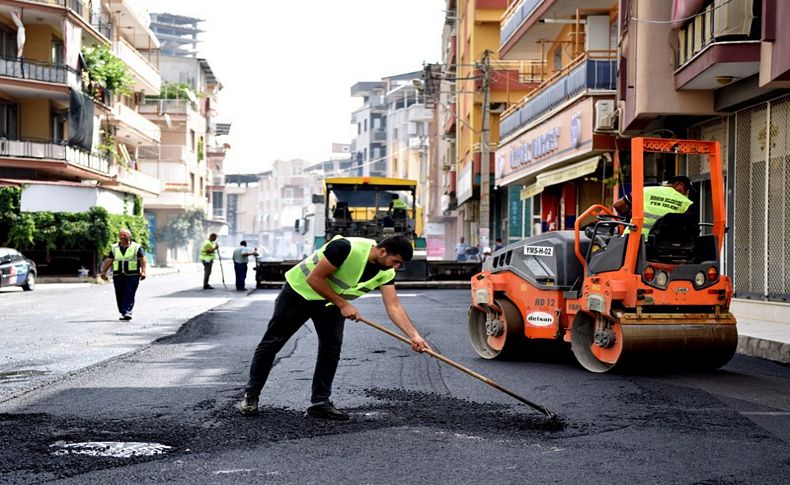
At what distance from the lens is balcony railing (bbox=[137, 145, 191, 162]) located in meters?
67.9

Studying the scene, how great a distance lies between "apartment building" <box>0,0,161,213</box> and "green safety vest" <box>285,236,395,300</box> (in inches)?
1244

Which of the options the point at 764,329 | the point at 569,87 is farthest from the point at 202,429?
the point at 569,87

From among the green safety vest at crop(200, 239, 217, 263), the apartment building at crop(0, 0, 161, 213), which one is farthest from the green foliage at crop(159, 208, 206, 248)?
the green safety vest at crop(200, 239, 217, 263)

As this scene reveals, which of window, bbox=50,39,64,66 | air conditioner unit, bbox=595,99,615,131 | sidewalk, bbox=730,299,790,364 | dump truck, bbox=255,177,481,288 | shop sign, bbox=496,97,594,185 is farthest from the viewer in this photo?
window, bbox=50,39,64,66

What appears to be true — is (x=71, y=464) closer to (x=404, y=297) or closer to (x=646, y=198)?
(x=646, y=198)

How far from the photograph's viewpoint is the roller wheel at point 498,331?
38.4ft

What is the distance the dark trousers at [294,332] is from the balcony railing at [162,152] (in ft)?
201

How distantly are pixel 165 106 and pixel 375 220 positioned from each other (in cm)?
4222

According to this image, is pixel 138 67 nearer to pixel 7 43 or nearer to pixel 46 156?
pixel 7 43

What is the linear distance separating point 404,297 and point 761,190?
935cm

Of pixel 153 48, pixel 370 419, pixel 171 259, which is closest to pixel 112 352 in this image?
pixel 370 419

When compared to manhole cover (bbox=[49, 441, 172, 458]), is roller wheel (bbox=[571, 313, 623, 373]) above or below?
above

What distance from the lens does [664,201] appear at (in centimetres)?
1058

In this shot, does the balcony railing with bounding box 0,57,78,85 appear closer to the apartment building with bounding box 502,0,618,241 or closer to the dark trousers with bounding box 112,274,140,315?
the apartment building with bounding box 502,0,618,241
